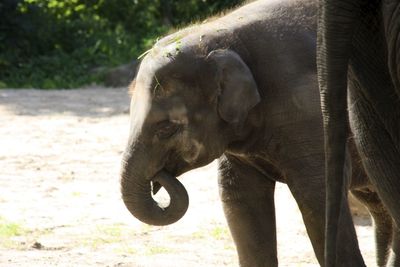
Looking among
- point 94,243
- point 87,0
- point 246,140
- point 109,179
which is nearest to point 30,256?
point 94,243

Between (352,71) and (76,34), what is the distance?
1529cm

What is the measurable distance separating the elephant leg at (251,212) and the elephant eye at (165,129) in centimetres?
52

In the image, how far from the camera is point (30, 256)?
706 cm

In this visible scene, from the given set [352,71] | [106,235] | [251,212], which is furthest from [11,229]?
[352,71]

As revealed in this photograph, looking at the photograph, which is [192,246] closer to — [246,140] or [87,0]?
[246,140]

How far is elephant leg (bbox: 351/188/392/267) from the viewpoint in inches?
242

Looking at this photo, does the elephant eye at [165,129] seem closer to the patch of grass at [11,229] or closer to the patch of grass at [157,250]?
the patch of grass at [157,250]

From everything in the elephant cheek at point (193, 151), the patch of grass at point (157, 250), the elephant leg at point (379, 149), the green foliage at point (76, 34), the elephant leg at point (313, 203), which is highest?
the green foliage at point (76, 34)

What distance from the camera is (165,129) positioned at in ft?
17.8

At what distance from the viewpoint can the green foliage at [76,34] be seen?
56.1ft

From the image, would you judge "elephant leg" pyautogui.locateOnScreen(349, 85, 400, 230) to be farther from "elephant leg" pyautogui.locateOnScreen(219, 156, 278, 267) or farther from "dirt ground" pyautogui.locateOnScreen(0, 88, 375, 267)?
"dirt ground" pyautogui.locateOnScreen(0, 88, 375, 267)

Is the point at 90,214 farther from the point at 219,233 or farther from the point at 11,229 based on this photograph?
the point at 219,233

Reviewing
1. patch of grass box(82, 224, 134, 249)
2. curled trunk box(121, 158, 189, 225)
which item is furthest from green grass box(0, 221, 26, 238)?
curled trunk box(121, 158, 189, 225)

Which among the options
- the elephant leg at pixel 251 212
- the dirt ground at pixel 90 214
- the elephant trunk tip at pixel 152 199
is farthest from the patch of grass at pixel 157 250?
the elephant trunk tip at pixel 152 199
